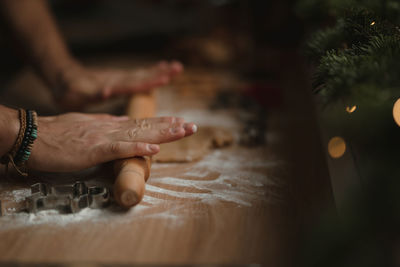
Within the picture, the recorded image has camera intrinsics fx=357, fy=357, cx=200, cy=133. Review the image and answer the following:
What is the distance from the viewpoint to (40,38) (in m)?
1.69

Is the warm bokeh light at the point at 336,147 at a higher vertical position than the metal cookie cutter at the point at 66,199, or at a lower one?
higher

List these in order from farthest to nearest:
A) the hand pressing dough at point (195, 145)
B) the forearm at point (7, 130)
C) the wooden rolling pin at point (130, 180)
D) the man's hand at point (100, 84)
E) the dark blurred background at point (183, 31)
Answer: the dark blurred background at point (183, 31), the man's hand at point (100, 84), the hand pressing dough at point (195, 145), the forearm at point (7, 130), the wooden rolling pin at point (130, 180)

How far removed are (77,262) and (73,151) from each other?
0.38 meters

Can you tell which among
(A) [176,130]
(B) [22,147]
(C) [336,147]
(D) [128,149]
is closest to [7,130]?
(B) [22,147]

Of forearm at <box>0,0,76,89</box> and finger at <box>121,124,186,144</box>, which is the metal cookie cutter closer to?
finger at <box>121,124,186,144</box>

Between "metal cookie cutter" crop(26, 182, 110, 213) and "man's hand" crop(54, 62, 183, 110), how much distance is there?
726 mm

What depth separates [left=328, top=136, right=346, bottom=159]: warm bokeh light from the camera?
1090mm

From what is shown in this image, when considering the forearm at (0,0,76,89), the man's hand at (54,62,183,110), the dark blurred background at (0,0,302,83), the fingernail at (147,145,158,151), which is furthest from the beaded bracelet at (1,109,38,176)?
the dark blurred background at (0,0,302,83)

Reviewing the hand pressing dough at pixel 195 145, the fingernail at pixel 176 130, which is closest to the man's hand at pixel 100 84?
the hand pressing dough at pixel 195 145

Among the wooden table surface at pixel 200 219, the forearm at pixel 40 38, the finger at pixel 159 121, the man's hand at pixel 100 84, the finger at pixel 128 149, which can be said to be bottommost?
the wooden table surface at pixel 200 219

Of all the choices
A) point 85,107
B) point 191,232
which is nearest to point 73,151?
point 191,232

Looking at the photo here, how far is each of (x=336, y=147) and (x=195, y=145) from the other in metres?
0.49

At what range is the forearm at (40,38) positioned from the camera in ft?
5.40

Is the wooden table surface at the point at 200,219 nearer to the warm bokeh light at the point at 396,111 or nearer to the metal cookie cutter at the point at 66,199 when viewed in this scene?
the metal cookie cutter at the point at 66,199
